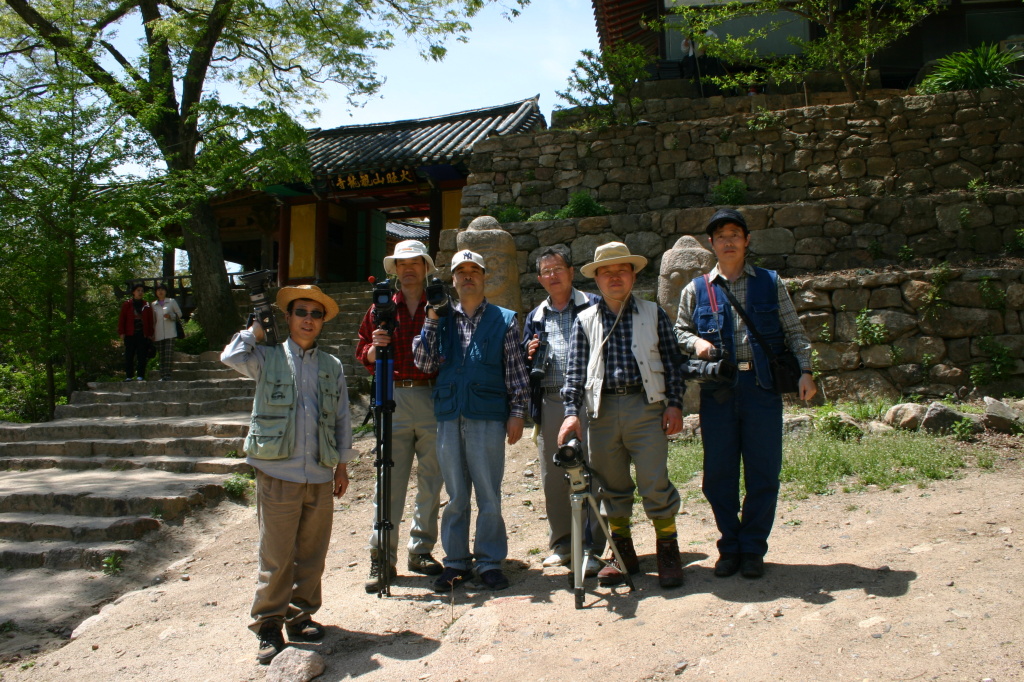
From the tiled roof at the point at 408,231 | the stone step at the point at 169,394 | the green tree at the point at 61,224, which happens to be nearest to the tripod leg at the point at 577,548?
the stone step at the point at 169,394

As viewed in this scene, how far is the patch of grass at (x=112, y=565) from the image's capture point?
4.94 metres

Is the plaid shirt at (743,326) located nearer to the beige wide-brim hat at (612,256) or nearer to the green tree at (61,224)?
the beige wide-brim hat at (612,256)

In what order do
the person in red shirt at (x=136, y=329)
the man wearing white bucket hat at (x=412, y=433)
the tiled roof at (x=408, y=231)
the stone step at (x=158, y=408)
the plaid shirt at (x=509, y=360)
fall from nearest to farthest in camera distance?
the plaid shirt at (x=509, y=360), the man wearing white bucket hat at (x=412, y=433), the stone step at (x=158, y=408), the person in red shirt at (x=136, y=329), the tiled roof at (x=408, y=231)

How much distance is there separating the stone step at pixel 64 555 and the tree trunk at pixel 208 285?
8.01 m

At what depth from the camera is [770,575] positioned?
11.3 feet

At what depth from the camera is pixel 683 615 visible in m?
3.12

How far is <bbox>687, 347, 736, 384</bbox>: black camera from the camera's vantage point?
3.37 meters

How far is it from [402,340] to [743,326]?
1.84 meters

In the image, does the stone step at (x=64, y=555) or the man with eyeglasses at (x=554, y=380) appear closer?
A: the man with eyeglasses at (x=554, y=380)

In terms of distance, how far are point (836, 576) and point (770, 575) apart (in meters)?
0.29

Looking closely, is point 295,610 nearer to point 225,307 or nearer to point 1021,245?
point 1021,245

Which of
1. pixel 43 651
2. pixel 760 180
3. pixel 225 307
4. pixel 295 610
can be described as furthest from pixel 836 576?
pixel 225 307

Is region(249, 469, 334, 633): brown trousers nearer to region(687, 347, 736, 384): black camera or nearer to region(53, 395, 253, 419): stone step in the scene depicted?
region(687, 347, 736, 384): black camera

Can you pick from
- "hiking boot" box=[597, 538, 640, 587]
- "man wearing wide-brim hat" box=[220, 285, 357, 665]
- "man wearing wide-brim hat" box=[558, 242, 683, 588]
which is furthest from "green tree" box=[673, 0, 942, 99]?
"man wearing wide-brim hat" box=[220, 285, 357, 665]
